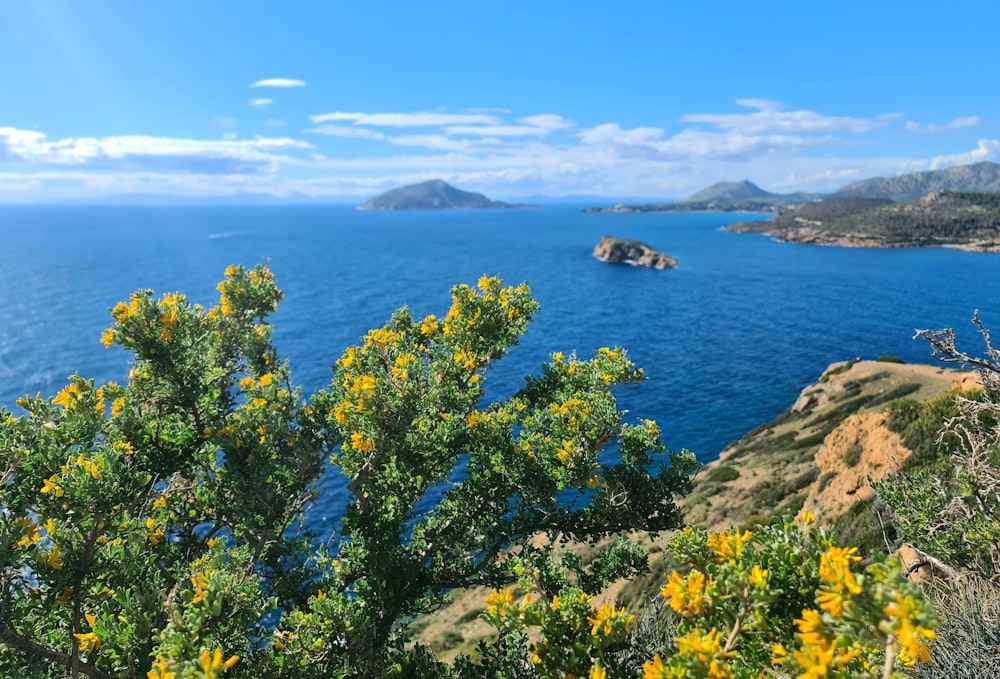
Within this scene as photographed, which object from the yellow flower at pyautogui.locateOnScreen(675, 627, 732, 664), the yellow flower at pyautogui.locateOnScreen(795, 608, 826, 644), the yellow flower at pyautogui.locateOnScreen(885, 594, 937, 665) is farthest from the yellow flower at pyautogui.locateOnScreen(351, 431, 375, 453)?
the yellow flower at pyautogui.locateOnScreen(885, 594, 937, 665)

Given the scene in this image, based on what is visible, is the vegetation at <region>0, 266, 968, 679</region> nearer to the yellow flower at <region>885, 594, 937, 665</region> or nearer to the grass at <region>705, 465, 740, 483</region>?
the yellow flower at <region>885, 594, 937, 665</region>

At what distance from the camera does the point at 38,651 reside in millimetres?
7754

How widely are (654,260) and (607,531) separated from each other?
145 meters

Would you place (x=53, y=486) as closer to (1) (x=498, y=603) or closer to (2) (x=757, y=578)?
(1) (x=498, y=603)

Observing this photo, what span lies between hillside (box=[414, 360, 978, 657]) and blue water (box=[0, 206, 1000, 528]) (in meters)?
6.94

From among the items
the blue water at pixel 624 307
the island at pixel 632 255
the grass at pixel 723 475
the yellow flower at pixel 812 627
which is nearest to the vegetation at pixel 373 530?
the yellow flower at pixel 812 627

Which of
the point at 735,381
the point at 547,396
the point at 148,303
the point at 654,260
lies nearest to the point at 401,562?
the point at 547,396

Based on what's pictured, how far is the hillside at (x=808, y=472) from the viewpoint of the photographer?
917 inches

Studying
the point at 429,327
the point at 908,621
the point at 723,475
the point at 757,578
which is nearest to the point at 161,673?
the point at 757,578

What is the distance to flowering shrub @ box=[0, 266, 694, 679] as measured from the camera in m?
8.20

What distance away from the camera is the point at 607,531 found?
12.0 m

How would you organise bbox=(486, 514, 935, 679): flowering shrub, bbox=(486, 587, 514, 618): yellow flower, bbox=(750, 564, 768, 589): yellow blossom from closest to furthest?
bbox=(486, 514, 935, 679): flowering shrub → bbox=(750, 564, 768, 589): yellow blossom → bbox=(486, 587, 514, 618): yellow flower

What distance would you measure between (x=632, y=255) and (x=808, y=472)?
130 meters

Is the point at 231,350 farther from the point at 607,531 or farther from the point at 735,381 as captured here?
the point at 735,381
